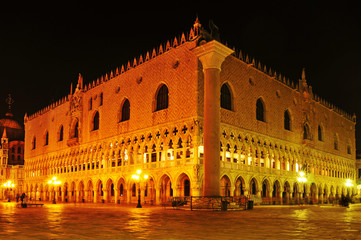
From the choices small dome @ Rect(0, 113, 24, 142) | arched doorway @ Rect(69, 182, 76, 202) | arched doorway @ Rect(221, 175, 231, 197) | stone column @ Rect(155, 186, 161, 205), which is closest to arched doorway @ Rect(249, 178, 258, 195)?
arched doorway @ Rect(221, 175, 231, 197)

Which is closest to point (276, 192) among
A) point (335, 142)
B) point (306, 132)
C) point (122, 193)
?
point (306, 132)

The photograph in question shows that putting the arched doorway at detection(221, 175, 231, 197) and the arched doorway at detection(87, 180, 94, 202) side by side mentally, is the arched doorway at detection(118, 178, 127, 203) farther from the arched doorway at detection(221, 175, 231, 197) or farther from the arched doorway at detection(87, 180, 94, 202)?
the arched doorway at detection(221, 175, 231, 197)

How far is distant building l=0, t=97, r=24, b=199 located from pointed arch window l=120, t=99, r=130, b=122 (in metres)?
31.9

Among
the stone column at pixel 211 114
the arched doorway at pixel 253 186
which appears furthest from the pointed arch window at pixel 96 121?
the stone column at pixel 211 114

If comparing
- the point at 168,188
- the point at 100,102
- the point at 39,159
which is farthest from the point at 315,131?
the point at 39,159

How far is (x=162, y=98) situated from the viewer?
115 ft

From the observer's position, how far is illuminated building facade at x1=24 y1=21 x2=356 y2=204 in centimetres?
3088

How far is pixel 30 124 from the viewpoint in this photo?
62250 millimetres

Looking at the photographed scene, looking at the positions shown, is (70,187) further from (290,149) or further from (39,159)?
(290,149)

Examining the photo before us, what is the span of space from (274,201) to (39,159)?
113 ft

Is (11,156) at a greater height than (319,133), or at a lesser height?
lesser

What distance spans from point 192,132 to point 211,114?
7573 mm

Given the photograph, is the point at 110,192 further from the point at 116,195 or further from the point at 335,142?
the point at 335,142

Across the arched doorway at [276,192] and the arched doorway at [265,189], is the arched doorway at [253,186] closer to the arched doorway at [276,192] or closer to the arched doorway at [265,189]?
the arched doorway at [265,189]
